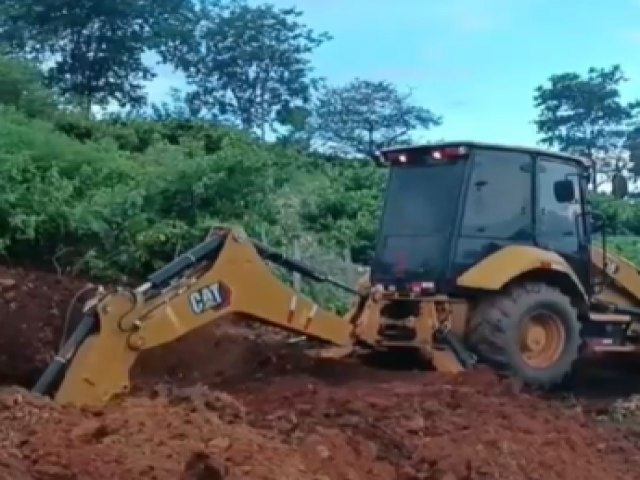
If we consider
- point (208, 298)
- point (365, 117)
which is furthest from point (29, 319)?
point (365, 117)

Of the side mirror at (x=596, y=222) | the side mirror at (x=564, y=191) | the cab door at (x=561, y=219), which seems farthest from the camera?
the side mirror at (x=596, y=222)

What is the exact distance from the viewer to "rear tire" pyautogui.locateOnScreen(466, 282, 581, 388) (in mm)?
8797

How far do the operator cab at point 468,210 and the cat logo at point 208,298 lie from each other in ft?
6.47

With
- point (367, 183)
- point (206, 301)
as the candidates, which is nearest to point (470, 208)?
point (206, 301)

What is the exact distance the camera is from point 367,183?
21.9 metres

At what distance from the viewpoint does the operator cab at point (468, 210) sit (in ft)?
29.7

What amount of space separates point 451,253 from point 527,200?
0.86m

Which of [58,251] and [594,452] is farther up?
[58,251]

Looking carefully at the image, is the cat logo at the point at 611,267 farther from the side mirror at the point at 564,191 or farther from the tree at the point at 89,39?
the tree at the point at 89,39

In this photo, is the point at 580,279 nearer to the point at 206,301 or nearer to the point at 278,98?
the point at 206,301

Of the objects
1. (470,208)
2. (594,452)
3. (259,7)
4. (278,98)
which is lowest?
(594,452)

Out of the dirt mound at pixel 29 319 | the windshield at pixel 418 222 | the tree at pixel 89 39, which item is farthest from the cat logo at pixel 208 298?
the tree at pixel 89 39

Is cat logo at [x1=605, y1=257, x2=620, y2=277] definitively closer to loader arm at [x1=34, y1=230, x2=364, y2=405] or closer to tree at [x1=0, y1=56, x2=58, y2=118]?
loader arm at [x1=34, y1=230, x2=364, y2=405]

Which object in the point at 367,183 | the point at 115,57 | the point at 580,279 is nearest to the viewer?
the point at 580,279
